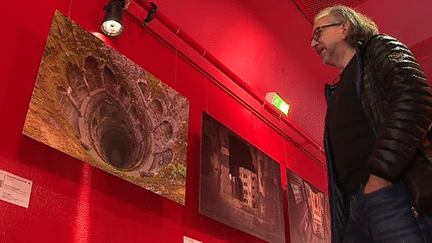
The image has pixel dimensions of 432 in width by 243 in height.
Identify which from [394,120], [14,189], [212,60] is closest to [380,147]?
[394,120]

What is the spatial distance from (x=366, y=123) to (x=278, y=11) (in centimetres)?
288

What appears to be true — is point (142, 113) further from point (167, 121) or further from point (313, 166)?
point (313, 166)

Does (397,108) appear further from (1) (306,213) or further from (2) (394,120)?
(1) (306,213)

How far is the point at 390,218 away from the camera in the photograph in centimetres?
126

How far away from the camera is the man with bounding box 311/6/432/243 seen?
1261 millimetres

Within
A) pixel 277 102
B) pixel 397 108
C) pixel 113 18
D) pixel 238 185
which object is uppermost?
pixel 277 102

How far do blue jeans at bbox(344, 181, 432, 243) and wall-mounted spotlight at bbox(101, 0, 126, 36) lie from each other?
6.66 feet

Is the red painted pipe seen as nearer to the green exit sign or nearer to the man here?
the green exit sign

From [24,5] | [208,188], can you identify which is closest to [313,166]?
[208,188]

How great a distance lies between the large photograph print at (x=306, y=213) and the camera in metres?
3.95

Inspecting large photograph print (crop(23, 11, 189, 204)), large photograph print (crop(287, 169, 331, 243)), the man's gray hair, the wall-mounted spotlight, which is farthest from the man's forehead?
large photograph print (crop(287, 169, 331, 243))

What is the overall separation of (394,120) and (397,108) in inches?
1.7

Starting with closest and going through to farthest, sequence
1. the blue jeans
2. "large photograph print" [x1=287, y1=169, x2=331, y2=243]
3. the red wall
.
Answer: the blue jeans, the red wall, "large photograph print" [x1=287, y1=169, x2=331, y2=243]

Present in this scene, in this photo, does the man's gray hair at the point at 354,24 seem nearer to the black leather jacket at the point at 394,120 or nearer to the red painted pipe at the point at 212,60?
the black leather jacket at the point at 394,120
